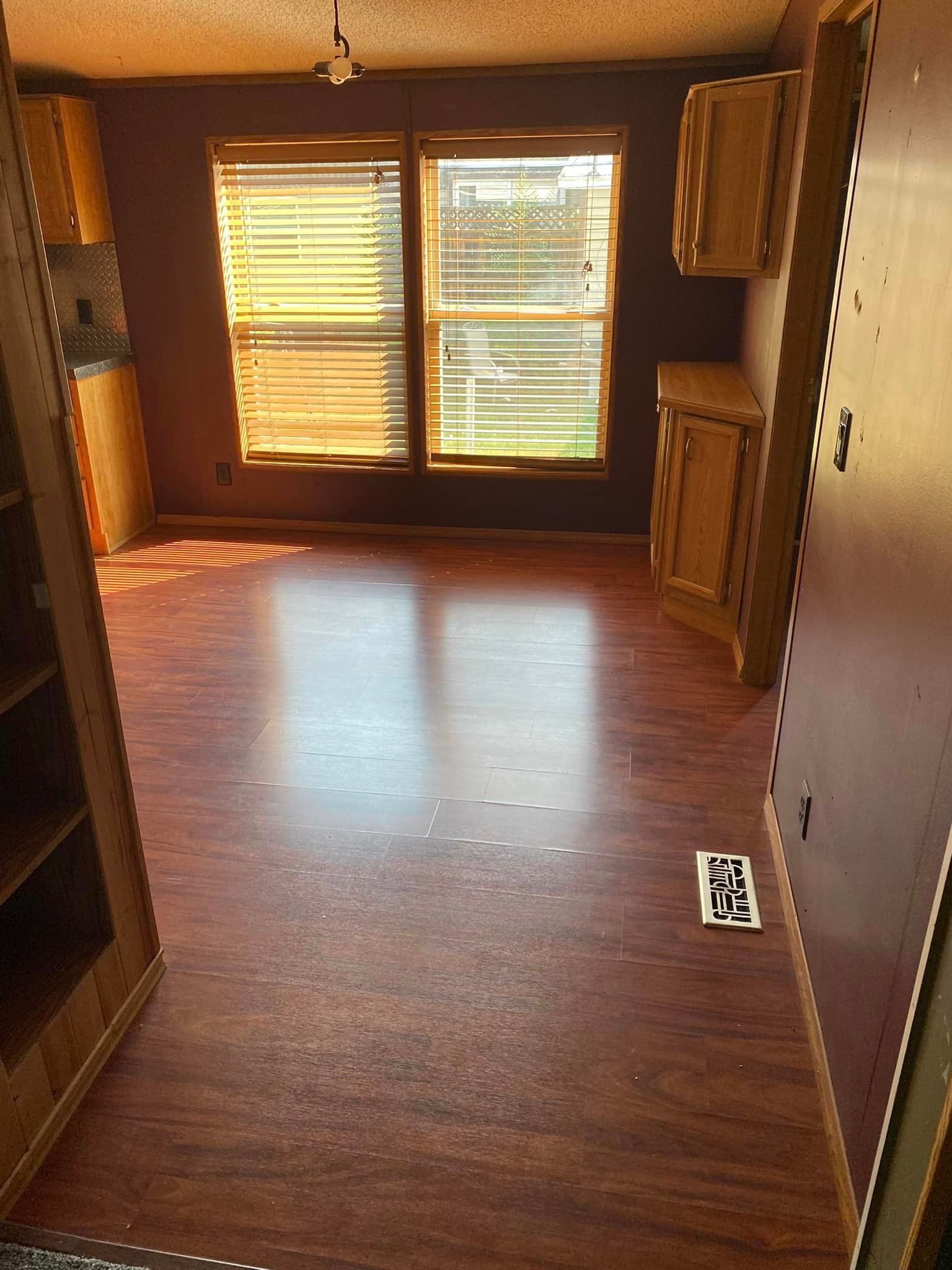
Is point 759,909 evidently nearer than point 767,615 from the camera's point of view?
Yes

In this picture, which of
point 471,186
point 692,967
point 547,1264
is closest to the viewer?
point 547,1264

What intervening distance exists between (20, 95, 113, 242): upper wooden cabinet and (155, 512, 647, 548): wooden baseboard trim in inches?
61.6

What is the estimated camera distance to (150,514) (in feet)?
17.6

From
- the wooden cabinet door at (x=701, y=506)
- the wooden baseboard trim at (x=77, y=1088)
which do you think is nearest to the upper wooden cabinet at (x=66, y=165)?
the wooden cabinet door at (x=701, y=506)

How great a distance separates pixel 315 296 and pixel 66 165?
1.30 metres

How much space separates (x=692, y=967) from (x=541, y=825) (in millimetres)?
639

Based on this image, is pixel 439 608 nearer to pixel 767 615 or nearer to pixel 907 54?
pixel 767 615

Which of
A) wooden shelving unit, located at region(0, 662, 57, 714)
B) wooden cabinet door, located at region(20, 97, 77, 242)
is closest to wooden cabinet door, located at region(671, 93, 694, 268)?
wooden cabinet door, located at region(20, 97, 77, 242)

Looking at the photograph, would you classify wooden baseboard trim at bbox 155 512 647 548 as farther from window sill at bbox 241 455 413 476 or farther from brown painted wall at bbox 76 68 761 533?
window sill at bbox 241 455 413 476

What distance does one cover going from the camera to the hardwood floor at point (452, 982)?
5.37ft

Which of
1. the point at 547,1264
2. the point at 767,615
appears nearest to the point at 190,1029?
the point at 547,1264

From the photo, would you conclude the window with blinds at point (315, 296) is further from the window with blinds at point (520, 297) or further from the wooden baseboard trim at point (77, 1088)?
the wooden baseboard trim at point (77, 1088)

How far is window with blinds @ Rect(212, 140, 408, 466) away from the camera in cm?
457

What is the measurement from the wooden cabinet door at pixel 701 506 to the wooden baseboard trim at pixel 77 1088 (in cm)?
255
